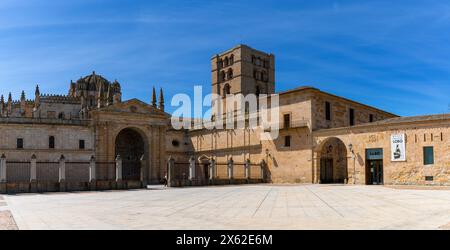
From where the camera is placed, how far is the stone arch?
46.2m

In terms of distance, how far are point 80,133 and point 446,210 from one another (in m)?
37.1

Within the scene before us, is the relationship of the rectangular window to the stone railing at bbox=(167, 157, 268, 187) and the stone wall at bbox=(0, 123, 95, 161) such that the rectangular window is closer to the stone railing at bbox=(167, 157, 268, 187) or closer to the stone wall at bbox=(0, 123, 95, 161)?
the stone wall at bbox=(0, 123, 95, 161)

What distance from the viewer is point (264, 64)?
6812 centimetres

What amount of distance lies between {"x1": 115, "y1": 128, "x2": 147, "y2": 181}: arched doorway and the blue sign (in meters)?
23.6

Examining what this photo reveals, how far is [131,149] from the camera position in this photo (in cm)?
4788

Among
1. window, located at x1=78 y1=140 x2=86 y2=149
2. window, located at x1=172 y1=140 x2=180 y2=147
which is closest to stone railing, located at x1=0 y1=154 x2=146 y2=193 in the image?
window, located at x1=78 y1=140 x2=86 y2=149

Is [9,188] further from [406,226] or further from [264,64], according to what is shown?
[264,64]

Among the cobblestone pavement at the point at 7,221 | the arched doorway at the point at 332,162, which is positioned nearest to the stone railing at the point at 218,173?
the arched doorway at the point at 332,162

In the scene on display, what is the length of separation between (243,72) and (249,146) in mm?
20072

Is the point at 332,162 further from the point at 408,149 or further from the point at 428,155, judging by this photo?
the point at 428,155

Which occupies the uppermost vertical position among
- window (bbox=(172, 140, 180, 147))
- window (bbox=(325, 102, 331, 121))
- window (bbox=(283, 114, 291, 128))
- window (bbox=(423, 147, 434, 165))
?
window (bbox=(325, 102, 331, 121))

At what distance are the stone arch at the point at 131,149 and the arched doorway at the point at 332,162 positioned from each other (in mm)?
18692

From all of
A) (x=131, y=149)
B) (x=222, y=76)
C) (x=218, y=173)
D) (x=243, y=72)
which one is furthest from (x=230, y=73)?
(x=131, y=149)
